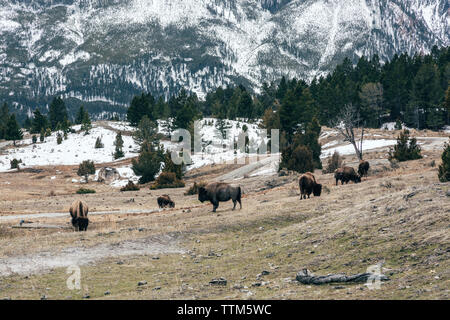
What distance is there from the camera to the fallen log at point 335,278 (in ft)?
30.3

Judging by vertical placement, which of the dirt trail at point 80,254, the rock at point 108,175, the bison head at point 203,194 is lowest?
the rock at point 108,175

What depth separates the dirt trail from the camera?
13.1 metres

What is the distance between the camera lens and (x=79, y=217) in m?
21.2

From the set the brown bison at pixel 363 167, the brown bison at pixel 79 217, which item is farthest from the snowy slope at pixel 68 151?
the brown bison at pixel 79 217

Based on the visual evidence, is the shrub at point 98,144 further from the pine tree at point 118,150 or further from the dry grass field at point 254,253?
the dry grass field at point 254,253

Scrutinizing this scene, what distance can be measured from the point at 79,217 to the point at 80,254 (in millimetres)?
6528

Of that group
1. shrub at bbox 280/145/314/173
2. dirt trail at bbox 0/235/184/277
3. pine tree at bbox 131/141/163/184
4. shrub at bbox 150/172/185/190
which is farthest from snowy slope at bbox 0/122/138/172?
dirt trail at bbox 0/235/184/277

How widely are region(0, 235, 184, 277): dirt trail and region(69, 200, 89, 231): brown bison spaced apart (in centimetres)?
534

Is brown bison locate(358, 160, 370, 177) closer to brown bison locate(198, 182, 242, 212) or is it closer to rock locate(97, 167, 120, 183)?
brown bison locate(198, 182, 242, 212)

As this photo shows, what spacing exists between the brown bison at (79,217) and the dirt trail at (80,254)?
5337mm

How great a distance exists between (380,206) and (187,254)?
682 centimetres

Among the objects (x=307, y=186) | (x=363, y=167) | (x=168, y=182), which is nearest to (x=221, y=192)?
(x=307, y=186)

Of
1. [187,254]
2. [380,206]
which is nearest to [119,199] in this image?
[187,254]

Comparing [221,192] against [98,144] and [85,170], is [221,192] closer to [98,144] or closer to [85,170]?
[85,170]
